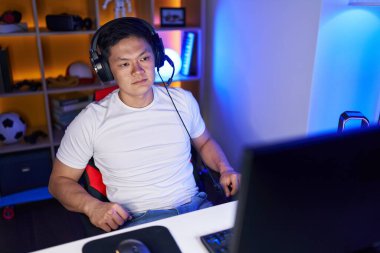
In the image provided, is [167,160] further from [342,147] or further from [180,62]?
[180,62]

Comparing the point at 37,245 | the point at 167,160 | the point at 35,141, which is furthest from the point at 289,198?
the point at 35,141

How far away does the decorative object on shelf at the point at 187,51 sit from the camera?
2.69 meters

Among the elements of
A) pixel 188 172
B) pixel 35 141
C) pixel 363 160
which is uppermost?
pixel 363 160

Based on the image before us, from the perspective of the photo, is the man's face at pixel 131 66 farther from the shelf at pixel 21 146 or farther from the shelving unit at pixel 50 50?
the shelf at pixel 21 146

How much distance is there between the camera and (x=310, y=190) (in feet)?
1.77

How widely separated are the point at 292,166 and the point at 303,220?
12 centimetres

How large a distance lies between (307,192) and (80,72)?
2.26m

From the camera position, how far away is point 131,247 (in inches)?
33.6

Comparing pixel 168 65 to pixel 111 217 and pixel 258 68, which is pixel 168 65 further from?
pixel 111 217

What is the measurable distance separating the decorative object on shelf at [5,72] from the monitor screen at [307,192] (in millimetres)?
2164

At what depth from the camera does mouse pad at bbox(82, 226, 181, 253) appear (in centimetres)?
91

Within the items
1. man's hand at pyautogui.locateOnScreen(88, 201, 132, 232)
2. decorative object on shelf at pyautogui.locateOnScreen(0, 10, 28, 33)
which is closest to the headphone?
man's hand at pyautogui.locateOnScreen(88, 201, 132, 232)

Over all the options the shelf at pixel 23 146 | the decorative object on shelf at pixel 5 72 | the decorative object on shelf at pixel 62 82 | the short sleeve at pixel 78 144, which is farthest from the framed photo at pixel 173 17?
the short sleeve at pixel 78 144

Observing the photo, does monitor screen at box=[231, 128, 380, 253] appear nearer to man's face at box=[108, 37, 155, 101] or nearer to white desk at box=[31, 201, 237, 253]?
white desk at box=[31, 201, 237, 253]
